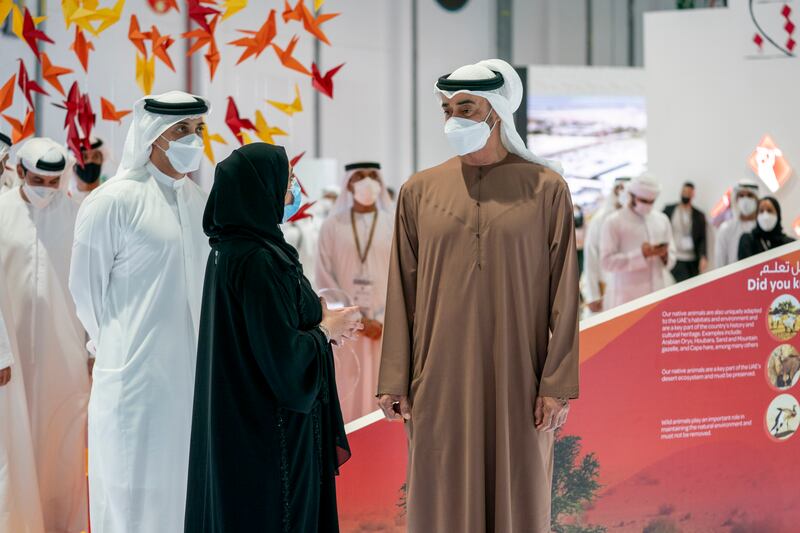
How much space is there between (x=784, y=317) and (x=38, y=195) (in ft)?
10.9

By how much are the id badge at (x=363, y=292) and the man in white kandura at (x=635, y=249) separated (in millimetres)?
2372

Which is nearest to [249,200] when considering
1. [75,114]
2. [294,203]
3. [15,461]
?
[294,203]

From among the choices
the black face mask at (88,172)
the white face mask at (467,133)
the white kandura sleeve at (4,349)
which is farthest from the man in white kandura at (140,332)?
the black face mask at (88,172)

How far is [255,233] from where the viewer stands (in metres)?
2.55

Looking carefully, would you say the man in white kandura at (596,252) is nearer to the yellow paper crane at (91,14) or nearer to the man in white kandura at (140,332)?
the yellow paper crane at (91,14)

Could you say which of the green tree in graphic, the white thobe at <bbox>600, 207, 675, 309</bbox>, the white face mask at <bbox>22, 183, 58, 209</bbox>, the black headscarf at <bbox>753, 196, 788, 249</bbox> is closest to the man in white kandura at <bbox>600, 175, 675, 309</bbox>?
the white thobe at <bbox>600, 207, 675, 309</bbox>

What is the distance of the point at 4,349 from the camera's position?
3406 millimetres

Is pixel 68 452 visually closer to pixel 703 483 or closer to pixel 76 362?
pixel 76 362

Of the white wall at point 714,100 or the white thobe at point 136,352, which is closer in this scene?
the white thobe at point 136,352

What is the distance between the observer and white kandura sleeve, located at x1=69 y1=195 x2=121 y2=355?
3.17 metres

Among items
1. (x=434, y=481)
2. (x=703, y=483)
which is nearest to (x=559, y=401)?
(x=434, y=481)

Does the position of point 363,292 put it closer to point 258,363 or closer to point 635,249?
point 635,249

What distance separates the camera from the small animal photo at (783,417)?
14.1 feet

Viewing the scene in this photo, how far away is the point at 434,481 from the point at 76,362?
6.91 ft
